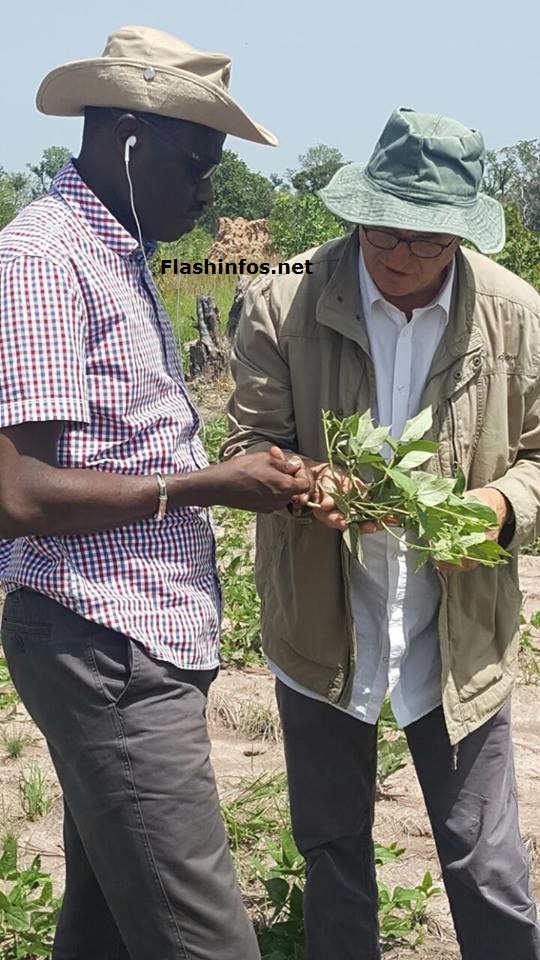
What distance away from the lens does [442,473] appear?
9.00ft

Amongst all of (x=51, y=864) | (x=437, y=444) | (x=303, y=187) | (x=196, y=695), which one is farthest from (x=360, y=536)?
(x=303, y=187)

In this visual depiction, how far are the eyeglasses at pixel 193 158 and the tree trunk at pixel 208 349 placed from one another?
907 centimetres

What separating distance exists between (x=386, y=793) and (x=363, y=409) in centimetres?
182

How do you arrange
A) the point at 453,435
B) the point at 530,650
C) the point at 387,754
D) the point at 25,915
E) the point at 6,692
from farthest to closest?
the point at 530,650
the point at 6,692
the point at 387,754
the point at 25,915
the point at 453,435

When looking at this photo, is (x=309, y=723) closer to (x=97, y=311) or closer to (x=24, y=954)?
(x=24, y=954)

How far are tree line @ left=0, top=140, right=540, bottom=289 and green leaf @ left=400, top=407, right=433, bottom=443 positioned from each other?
60 centimetres

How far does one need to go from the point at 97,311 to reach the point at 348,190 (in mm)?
791

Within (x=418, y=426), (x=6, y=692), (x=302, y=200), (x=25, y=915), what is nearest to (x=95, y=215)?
(x=418, y=426)

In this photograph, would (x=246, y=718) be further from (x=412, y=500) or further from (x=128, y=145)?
(x=128, y=145)

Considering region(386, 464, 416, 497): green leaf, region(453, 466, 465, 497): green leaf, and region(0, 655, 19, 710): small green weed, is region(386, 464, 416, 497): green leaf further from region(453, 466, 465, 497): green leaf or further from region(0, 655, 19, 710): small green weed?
region(0, 655, 19, 710): small green weed

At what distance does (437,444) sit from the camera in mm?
2592

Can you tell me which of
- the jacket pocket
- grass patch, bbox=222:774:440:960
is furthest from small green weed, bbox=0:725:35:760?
the jacket pocket

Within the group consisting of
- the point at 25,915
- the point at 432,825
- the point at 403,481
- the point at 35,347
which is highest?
the point at 35,347

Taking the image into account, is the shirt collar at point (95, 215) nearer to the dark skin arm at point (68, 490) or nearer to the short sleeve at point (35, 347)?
the short sleeve at point (35, 347)
